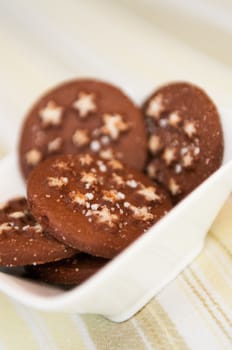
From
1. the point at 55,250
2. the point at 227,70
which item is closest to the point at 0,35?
the point at 227,70

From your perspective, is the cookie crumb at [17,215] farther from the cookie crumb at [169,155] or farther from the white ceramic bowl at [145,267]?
the cookie crumb at [169,155]

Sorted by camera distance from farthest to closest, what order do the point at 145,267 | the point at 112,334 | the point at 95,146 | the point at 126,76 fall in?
the point at 126,76, the point at 95,146, the point at 112,334, the point at 145,267

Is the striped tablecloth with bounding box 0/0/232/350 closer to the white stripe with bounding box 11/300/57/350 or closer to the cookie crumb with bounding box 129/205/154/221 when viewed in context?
Result: the white stripe with bounding box 11/300/57/350

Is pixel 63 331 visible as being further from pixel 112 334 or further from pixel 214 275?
pixel 214 275

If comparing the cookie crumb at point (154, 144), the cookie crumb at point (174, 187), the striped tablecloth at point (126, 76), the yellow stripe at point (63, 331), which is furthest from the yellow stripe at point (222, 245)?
the yellow stripe at point (63, 331)

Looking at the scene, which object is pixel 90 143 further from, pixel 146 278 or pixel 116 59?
pixel 116 59

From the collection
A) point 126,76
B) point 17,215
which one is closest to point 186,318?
point 17,215
